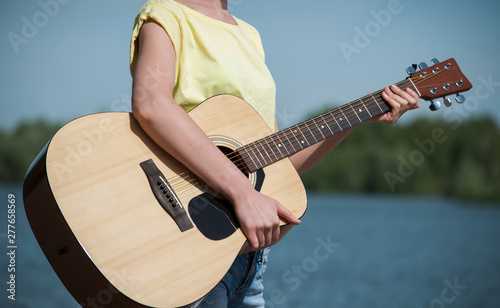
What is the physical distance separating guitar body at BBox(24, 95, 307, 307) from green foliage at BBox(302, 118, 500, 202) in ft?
96.9

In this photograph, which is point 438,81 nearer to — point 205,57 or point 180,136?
point 205,57

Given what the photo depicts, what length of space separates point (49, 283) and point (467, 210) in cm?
3106

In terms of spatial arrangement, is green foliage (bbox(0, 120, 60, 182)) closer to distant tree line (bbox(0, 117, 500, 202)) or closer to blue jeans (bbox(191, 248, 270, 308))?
distant tree line (bbox(0, 117, 500, 202))

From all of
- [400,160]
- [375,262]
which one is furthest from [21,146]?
[400,160]

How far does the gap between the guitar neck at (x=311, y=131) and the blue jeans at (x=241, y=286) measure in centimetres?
29

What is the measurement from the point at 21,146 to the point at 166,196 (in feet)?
95.3

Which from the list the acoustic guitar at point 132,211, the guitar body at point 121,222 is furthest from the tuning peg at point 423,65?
the guitar body at point 121,222

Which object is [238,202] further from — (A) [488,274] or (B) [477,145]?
(B) [477,145]

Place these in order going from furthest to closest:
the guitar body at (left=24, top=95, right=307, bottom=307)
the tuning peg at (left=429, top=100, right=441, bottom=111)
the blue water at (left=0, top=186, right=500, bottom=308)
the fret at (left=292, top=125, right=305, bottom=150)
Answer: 1. the blue water at (left=0, top=186, right=500, bottom=308)
2. the tuning peg at (left=429, top=100, right=441, bottom=111)
3. the fret at (left=292, top=125, right=305, bottom=150)
4. the guitar body at (left=24, top=95, right=307, bottom=307)

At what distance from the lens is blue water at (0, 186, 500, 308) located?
15.2m

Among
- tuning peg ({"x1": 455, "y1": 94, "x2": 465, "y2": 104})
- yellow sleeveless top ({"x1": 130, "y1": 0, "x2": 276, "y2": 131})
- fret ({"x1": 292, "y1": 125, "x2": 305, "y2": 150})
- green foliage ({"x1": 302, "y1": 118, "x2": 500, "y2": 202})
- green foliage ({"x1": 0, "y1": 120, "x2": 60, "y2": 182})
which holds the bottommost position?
green foliage ({"x1": 302, "y1": 118, "x2": 500, "y2": 202})

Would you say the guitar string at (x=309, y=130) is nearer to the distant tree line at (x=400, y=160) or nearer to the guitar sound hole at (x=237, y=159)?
the guitar sound hole at (x=237, y=159)

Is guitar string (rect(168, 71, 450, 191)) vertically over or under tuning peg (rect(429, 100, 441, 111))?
over

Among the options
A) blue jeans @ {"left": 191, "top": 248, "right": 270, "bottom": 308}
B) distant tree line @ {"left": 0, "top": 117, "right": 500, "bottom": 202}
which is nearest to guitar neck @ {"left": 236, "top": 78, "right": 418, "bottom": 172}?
blue jeans @ {"left": 191, "top": 248, "right": 270, "bottom": 308}
